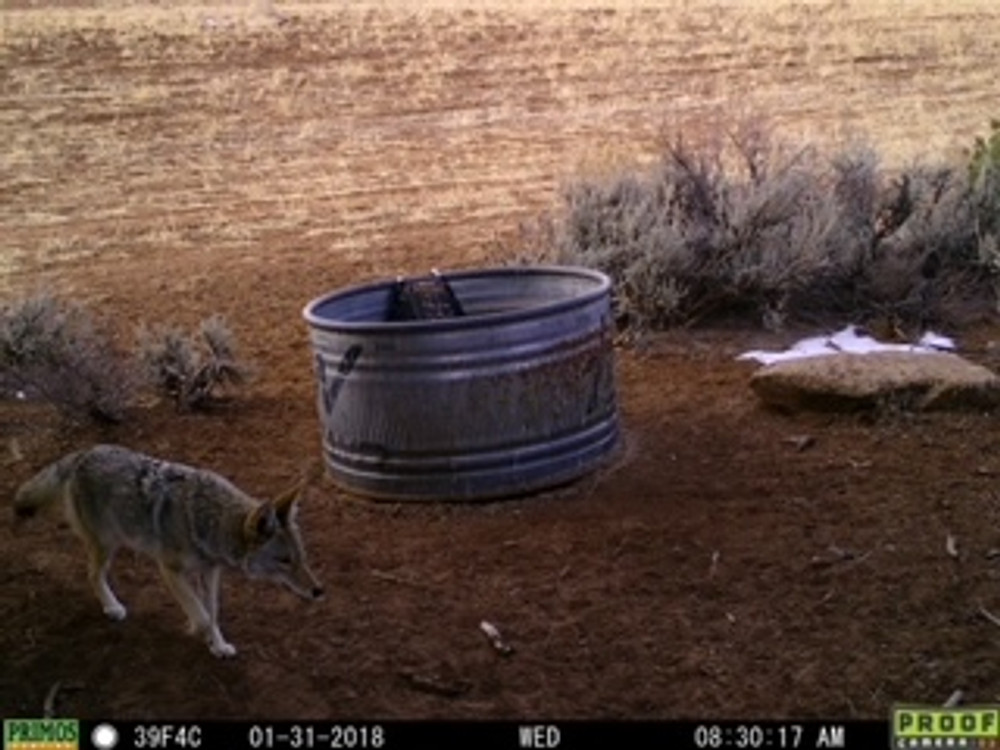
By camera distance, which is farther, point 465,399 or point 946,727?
point 465,399

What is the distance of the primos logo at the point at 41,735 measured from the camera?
400 centimetres

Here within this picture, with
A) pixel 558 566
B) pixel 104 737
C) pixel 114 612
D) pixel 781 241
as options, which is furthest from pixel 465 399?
pixel 781 241

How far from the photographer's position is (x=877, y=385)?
22.3ft

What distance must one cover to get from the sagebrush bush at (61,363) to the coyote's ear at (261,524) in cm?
292

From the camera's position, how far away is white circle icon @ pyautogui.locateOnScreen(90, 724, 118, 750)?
13.3 feet

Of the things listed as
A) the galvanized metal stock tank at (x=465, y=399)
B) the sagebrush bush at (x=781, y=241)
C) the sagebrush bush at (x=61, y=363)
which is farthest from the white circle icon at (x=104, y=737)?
the sagebrush bush at (x=781, y=241)

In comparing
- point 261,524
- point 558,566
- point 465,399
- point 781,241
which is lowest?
point 558,566

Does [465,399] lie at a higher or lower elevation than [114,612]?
higher

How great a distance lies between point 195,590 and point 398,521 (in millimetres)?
1271

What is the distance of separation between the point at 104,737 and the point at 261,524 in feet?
2.61

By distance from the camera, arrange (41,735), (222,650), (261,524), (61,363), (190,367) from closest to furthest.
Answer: (41,735), (261,524), (222,650), (61,363), (190,367)

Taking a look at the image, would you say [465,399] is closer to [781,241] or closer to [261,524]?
[261,524]

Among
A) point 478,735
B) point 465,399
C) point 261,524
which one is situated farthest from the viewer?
point 465,399

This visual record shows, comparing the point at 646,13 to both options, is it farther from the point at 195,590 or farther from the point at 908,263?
the point at 195,590
